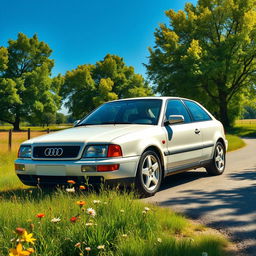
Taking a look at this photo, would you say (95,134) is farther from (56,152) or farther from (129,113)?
(129,113)

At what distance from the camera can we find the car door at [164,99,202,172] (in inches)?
245

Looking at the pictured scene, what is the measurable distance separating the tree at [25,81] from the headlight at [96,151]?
43.9 metres

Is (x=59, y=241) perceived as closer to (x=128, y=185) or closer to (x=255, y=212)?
(x=128, y=185)

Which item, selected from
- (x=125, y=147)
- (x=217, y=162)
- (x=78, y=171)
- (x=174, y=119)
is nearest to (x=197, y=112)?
(x=217, y=162)

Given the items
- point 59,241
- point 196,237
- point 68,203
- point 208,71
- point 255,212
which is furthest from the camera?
point 208,71

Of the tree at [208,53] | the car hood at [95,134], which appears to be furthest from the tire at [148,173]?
the tree at [208,53]

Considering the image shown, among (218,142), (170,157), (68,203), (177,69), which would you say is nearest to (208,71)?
(177,69)

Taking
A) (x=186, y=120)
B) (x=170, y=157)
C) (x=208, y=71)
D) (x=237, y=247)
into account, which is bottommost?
(x=237, y=247)

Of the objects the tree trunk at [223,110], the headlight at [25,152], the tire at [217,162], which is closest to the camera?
the headlight at [25,152]

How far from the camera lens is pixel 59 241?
3.11 metres

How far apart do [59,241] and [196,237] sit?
1330mm

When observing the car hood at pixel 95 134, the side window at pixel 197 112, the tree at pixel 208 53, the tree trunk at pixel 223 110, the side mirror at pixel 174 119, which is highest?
the tree at pixel 208 53

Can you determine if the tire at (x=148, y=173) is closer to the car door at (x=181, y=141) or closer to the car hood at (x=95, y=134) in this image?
the car door at (x=181, y=141)

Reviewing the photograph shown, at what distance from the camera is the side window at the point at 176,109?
6610 mm
